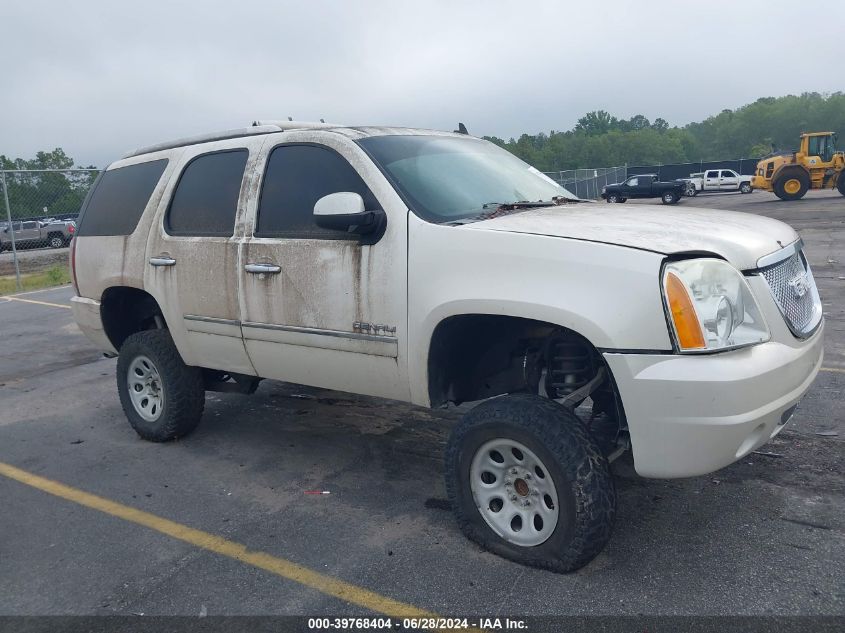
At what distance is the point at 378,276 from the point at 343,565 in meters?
1.39

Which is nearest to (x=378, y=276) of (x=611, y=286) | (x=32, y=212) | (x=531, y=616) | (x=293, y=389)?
(x=611, y=286)


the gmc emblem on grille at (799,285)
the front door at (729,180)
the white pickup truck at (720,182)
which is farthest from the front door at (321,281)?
the front door at (729,180)

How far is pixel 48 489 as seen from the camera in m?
4.47

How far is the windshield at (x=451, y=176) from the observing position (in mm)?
3707

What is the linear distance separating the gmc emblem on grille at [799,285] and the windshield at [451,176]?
1443 mm

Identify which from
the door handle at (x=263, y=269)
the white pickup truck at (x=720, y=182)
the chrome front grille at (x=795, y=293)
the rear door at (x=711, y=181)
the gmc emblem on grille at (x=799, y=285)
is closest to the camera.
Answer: the chrome front grille at (x=795, y=293)

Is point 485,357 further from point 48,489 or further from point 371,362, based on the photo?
point 48,489

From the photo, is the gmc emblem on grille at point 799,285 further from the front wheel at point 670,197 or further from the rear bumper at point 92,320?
the front wheel at point 670,197

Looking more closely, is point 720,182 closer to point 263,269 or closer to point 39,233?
point 39,233

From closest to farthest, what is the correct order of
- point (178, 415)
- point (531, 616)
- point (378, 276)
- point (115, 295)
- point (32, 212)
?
1. point (531, 616)
2. point (378, 276)
3. point (178, 415)
4. point (115, 295)
5. point (32, 212)

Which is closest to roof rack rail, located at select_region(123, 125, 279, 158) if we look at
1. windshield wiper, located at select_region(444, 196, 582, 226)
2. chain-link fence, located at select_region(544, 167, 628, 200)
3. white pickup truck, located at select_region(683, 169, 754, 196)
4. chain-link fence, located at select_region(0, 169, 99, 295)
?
windshield wiper, located at select_region(444, 196, 582, 226)

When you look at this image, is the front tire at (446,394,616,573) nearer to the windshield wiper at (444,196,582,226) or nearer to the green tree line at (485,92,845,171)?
the windshield wiper at (444,196,582,226)

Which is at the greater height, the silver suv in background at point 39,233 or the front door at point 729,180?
the front door at point 729,180

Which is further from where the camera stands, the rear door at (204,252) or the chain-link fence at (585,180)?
the chain-link fence at (585,180)
